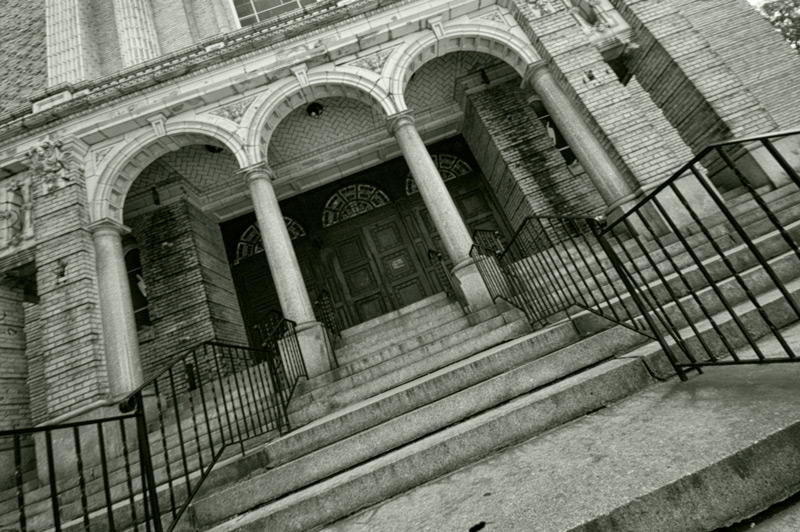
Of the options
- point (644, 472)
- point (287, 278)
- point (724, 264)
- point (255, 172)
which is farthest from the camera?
point (255, 172)

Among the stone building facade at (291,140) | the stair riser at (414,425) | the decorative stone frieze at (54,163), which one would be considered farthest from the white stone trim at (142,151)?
the stair riser at (414,425)

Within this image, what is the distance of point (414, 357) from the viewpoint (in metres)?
4.69

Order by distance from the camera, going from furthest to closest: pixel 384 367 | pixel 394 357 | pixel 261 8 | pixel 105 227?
pixel 261 8 → pixel 105 227 → pixel 394 357 → pixel 384 367

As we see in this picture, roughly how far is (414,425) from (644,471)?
1.71 m

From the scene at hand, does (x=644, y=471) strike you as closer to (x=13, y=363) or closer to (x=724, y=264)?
(x=724, y=264)

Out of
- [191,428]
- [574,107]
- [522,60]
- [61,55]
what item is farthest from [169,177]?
[574,107]

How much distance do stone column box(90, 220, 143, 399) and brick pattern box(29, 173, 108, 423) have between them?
0.10m

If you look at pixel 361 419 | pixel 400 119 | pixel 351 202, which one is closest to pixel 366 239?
pixel 351 202

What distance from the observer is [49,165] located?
6.85m

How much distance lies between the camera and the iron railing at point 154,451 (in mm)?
2637

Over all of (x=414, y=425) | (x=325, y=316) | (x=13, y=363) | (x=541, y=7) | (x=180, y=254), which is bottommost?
(x=414, y=425)

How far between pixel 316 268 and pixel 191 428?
599 centimetres

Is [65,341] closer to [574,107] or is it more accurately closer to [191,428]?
[191,428]

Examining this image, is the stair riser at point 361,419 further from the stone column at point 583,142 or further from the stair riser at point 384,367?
the stone column at point 583,142
